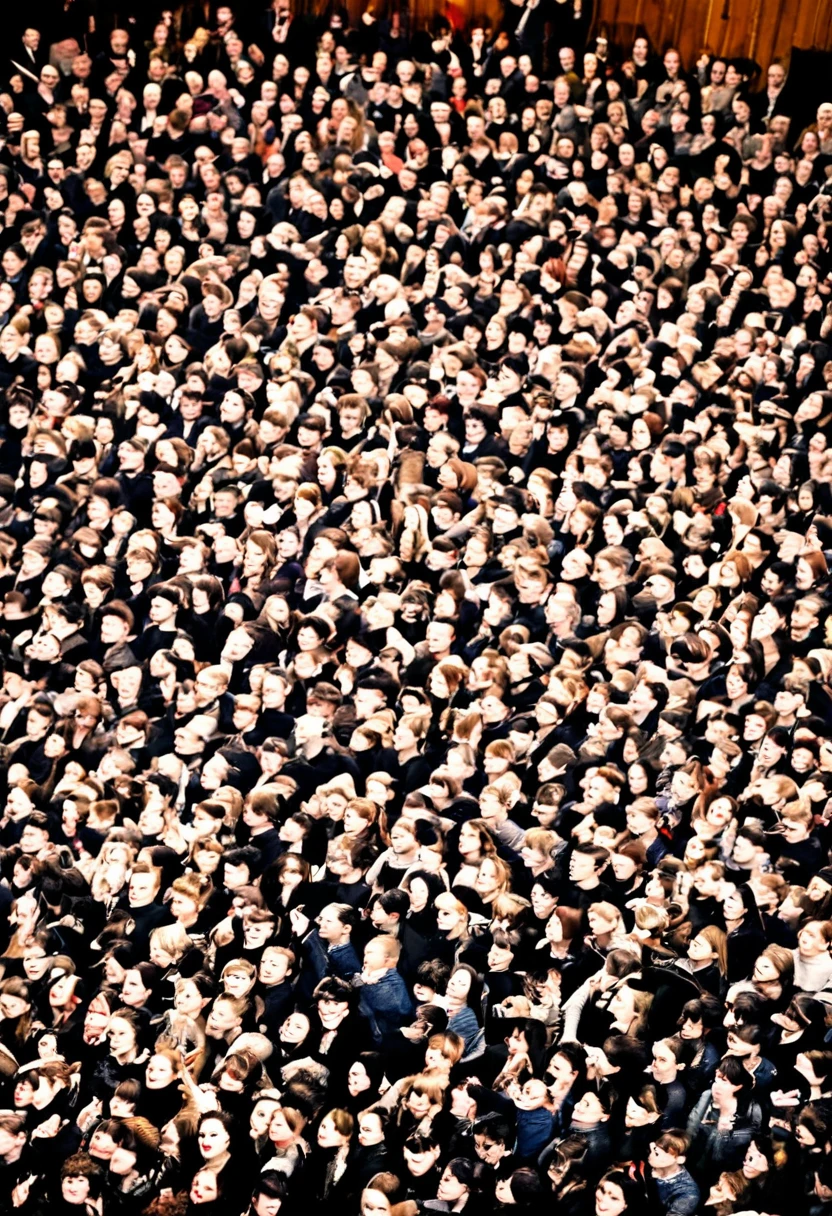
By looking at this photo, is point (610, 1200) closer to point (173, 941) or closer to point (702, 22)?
point (173, 941)

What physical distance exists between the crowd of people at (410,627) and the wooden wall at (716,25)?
482mm

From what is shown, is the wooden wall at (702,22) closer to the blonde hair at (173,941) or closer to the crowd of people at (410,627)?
the crowd of people at (410,627)

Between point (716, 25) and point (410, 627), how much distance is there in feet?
15.9

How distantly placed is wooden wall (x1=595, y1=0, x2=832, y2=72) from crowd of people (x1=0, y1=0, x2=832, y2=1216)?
0.48 m

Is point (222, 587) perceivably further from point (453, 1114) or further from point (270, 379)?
point (453, 1114)

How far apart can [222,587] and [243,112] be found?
319 centimetres

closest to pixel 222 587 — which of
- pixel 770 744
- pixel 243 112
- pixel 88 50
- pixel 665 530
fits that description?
pixel 665 530

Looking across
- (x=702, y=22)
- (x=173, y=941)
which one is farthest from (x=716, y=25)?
(x=173, y=941)

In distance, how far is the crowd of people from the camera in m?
4.30

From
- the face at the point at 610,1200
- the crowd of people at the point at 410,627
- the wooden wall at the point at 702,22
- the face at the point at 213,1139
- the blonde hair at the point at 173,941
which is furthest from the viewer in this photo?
the wooden wall at the point at 702,22

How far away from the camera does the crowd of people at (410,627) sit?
4297 millimetres

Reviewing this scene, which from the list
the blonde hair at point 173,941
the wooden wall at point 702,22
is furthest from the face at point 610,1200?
the wooden wall at point 702,22

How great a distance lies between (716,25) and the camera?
8805 millimetres

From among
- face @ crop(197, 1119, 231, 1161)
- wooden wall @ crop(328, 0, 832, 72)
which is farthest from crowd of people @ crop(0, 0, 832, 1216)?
wooden wall @ crop(328, 0, 832, 72)
